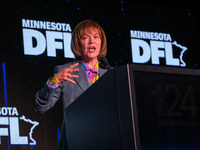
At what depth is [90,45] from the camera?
1798 mm

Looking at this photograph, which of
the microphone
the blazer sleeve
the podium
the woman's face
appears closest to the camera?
the podium

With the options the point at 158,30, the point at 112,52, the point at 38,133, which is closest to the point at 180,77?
the point at 38,133

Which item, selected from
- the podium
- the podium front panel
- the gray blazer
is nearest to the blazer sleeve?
the gray blazer

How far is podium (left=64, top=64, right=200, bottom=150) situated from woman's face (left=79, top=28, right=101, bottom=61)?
698mm

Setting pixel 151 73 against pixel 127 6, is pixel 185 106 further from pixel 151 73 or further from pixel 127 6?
pixel 127 6

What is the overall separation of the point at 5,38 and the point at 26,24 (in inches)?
9.5

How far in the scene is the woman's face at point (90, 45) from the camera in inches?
70.7

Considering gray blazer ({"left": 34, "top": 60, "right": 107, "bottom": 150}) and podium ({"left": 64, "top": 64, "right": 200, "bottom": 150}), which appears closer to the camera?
podium ({"left": 64, "top": 64, "right": 200, "bottom": 150})

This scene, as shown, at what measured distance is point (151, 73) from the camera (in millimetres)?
1004

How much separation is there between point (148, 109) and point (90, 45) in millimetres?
855

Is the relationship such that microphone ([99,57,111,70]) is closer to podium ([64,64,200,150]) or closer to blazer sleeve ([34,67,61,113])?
blazer sleeve ([34,67,61,113])

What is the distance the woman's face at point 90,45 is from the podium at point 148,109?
0.70 metres

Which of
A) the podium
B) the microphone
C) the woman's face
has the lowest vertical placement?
the podium

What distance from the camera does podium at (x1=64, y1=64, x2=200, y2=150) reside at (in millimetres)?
974
